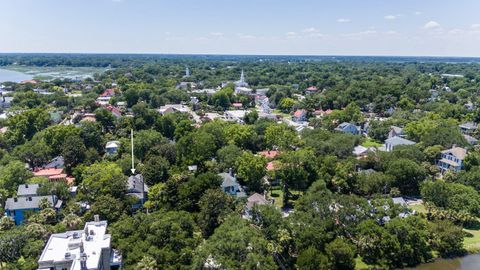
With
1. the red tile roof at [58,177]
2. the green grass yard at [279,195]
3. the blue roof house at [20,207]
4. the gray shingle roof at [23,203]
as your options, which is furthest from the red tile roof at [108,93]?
the green grass yard at [279,195]

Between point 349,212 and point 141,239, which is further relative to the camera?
point 349,212

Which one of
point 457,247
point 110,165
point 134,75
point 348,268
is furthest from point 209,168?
point 134,75

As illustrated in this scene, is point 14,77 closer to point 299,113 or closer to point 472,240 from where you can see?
point 299,113

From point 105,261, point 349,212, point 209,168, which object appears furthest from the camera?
point 209,168

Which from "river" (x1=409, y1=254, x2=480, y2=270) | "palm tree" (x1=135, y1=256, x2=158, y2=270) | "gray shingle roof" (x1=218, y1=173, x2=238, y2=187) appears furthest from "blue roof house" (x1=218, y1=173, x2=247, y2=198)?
"river" (x1=409, y1=254, x2=480, y2=270)

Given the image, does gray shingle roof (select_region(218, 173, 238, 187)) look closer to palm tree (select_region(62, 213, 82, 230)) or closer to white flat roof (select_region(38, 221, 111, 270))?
white flat roof (select_region(38, 221, 111, 270))

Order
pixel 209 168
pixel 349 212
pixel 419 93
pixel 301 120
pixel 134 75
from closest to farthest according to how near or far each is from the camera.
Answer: pixel 349 212, pixel 209 168, pixel 301 120, pixel 419 93, pixel 134 75

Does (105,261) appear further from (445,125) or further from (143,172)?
(445,125)
